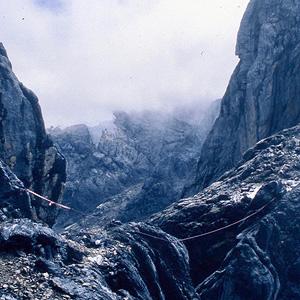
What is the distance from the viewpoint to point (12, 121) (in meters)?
47.7

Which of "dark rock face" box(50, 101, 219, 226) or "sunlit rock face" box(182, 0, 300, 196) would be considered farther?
"dark rock face" box(50, 101, 219, 226)

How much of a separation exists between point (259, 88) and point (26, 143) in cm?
3589

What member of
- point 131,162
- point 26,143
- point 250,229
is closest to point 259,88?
point 250,229

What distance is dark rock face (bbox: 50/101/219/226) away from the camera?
99.2m

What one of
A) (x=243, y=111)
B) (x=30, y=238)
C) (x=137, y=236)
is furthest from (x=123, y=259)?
(x=243, y=111)

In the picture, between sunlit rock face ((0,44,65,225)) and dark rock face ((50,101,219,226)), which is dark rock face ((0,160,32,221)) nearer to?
sunlit rock face ((0,44,65,225))

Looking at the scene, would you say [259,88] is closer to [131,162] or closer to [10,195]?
[10,195]

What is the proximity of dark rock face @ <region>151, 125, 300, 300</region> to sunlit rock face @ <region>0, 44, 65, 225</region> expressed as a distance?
2541 centimetres

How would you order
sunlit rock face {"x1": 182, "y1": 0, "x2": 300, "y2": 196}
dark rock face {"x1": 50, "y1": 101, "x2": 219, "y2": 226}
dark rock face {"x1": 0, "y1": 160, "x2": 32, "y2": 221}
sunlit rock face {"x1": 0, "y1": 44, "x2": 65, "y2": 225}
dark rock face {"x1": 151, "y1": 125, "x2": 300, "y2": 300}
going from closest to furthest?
1. dark rock face {"x1": 151, "y1": 125, "x2": 300, "y2": 300}
2. dark rock face {"x1": 0, "y1": 160, "x2": 32, "y2": 221}
3. sunlit rock face {"x1": 0, "y1": 44, "x2": 65, "y2": 225}
4. sunlit rock face {"x1": 182, "y1": 0, "x2": 300, "y2": 196}
5. dark rock face {"x1": 50, "y1": 101, "x2": 219, "y2": 226}

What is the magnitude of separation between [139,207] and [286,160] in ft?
228

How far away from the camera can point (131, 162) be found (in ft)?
414

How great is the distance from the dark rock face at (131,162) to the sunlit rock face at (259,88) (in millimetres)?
39596

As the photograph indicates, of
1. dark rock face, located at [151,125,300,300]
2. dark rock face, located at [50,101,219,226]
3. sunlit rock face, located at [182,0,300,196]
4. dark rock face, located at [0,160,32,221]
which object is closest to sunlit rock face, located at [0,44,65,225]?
dark rock face, located at [0,160,32,221]

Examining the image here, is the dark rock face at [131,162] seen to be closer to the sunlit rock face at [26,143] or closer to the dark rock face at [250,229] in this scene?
the sunlit rock face at [26,143]
